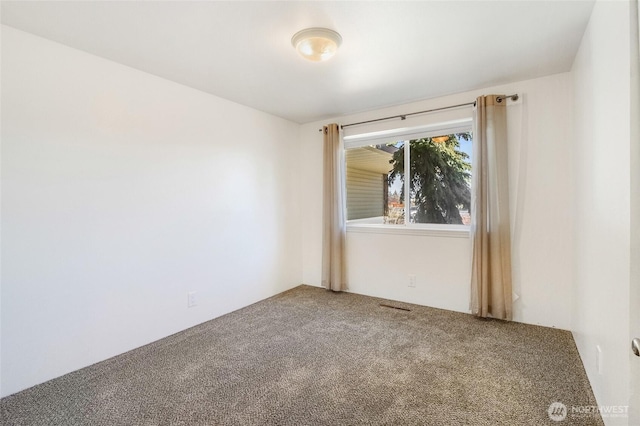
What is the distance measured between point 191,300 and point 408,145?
9.35 feet

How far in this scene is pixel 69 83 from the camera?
2098 mm

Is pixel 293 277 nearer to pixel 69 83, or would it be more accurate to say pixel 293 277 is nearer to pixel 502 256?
pixel 502 256

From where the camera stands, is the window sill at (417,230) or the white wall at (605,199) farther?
the window sill at (417,230)

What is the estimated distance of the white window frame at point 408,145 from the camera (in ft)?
10.4

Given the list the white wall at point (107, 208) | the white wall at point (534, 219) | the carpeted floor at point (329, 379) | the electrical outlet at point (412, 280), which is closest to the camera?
the carpeted floor at point (329, 379)

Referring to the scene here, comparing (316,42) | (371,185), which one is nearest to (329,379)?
(316,42)

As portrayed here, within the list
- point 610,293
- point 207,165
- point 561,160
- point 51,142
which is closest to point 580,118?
point 561,160

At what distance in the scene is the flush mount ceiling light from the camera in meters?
1.92

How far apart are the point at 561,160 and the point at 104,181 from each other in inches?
147

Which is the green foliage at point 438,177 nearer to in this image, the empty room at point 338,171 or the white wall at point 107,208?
the empty room at point 338,171

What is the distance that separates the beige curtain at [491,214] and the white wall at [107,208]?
240 cm

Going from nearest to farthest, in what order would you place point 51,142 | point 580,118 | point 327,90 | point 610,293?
point 610,293
point 51,142
point 580,118
point 327,90

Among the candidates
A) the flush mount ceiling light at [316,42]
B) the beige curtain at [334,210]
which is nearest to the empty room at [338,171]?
the flush mount ceiling light at [316,42]

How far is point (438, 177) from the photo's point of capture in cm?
337
